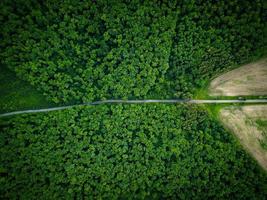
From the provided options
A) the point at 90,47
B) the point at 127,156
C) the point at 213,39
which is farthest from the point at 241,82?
the point at 90,47

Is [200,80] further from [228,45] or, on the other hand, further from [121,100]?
[121,100]

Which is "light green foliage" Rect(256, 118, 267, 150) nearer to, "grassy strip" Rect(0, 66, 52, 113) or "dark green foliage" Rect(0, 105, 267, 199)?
"dark green foliage" Rect(0, 105, 267, 199)

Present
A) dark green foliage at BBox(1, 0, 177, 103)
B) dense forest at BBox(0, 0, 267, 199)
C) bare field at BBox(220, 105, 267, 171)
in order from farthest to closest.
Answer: bare field at BBox(220, 105, 267, 171)
dense forest at BBox(0, 0, 267, 199)
dark green foliage at BBox(1, 0, 177, 103)

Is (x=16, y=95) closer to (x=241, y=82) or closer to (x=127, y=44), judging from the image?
(x=127, y=44)

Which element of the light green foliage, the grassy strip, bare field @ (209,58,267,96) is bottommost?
the light green foliage

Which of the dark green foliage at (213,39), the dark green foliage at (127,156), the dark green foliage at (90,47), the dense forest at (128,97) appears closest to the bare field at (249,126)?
the dense forest at (128,97)

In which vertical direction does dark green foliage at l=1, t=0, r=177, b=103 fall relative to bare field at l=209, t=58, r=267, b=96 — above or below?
above

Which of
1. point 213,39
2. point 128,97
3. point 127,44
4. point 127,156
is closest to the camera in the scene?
point 127,44

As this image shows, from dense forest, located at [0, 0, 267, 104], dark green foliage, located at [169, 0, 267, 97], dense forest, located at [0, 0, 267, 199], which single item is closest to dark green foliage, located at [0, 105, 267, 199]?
dense forest, located at [0, 0, 267, 199]
